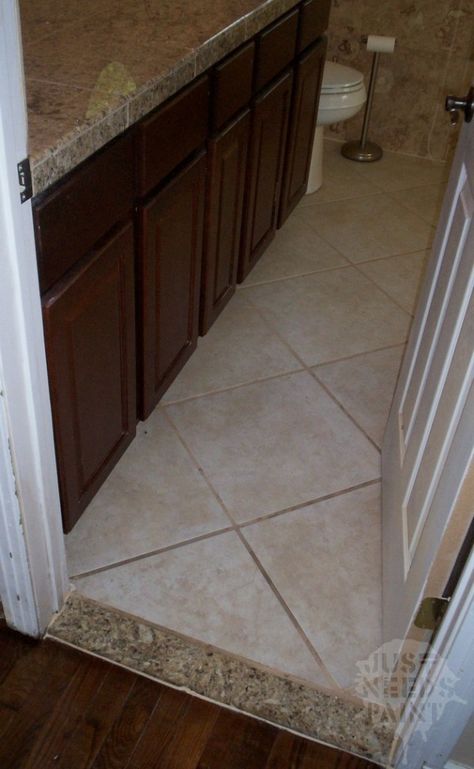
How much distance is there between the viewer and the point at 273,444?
1.93m

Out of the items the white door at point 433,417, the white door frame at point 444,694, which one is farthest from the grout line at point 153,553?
the white door frame at point 444,694

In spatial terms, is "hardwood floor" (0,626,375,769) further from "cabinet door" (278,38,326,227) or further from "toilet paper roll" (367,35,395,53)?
"toilet paper roll" (367,35,395,53)

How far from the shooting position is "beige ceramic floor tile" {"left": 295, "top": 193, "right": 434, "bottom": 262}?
277cm

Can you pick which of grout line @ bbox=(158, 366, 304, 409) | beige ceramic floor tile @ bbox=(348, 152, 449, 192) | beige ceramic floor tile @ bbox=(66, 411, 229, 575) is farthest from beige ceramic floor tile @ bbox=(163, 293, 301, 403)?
beige ceramic floor tile @ bbox=(348, 152, 449, 192)

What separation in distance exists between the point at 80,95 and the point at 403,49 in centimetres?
238

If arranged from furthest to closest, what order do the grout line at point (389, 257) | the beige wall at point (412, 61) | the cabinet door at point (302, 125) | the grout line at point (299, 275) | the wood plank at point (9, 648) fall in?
the beige wall at point (412, 61) → the grout line at point (389, 257) → the grout line at point (299, 275) → the cabinet door at point (302, 125) → the wood plank at point (9, 648)

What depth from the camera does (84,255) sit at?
1303 millimetres

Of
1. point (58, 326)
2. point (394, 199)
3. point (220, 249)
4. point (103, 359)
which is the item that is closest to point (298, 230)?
point (394, 199)

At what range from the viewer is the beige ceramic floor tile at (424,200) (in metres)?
3.01

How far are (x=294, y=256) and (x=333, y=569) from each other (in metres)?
1.35

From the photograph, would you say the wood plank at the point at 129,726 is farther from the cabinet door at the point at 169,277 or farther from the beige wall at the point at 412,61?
the beige wall at the point at 412,61

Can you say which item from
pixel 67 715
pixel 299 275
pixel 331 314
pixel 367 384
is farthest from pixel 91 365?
pixel 299 275

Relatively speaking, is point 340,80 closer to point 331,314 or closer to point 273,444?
point 331,314

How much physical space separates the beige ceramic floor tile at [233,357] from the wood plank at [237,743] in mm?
900
